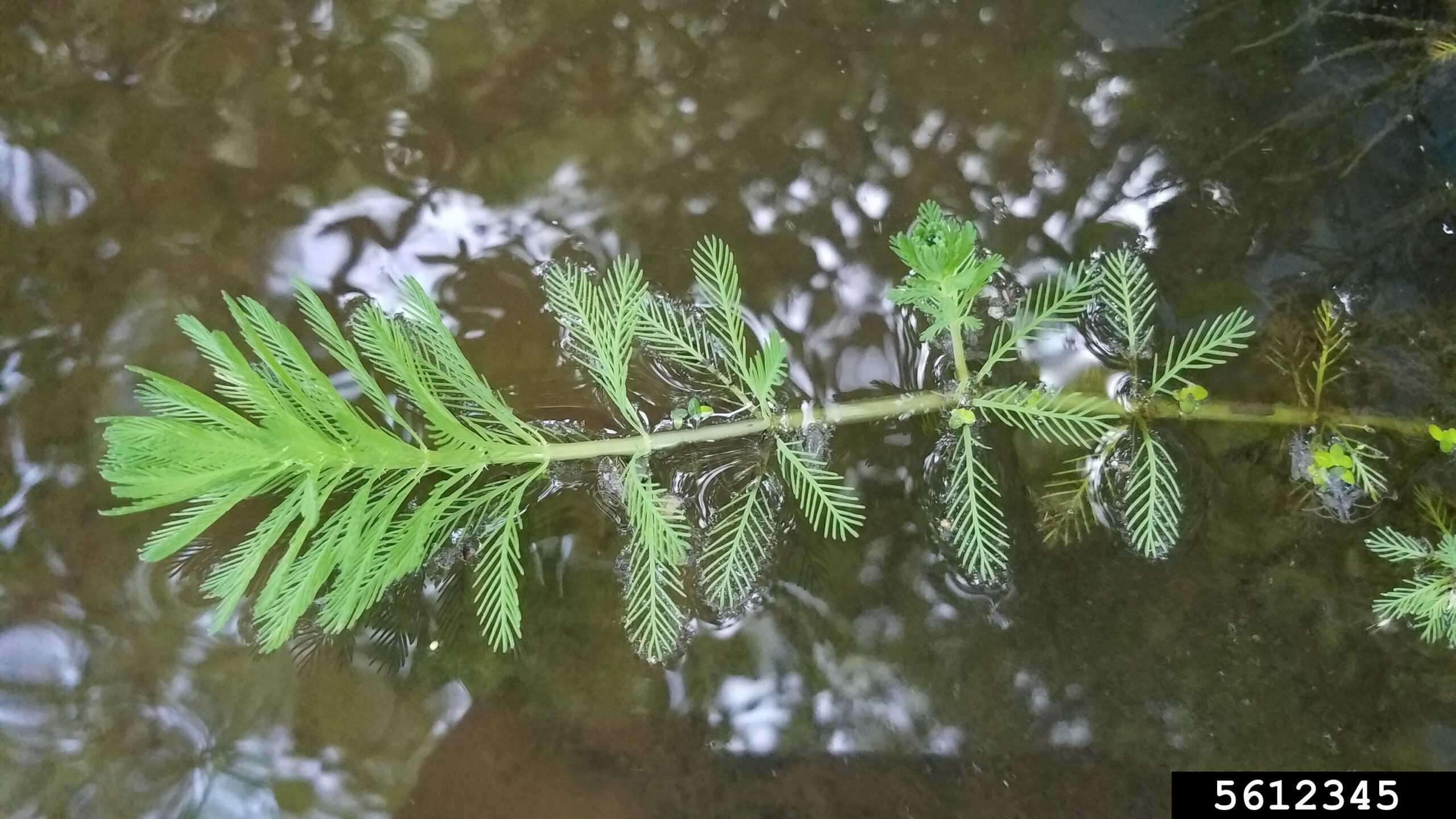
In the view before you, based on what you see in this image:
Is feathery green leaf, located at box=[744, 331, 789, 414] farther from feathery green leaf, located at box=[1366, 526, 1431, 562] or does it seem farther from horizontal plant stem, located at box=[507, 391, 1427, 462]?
feathery green leaf, located at box=[1366, 526, 1431, 562]

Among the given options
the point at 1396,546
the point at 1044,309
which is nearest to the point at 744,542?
the point at 1044,309

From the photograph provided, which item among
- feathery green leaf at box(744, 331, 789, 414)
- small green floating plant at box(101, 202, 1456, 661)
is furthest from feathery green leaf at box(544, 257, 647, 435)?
feathery green leaf at box(744, 331, 789, 414)

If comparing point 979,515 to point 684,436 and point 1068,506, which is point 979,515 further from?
point 684,436

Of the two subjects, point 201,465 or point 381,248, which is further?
point 381,248

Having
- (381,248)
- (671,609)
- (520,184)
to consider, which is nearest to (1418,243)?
(671,609)

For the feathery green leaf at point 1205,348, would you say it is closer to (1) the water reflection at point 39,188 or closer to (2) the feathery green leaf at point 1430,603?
(2) the feathery green leaf at point 1430,603

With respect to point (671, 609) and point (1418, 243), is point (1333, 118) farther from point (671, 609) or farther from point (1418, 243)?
point (671, 609)

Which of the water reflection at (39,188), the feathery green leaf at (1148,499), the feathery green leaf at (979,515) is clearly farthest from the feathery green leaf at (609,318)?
the water reflection at (39,188)
